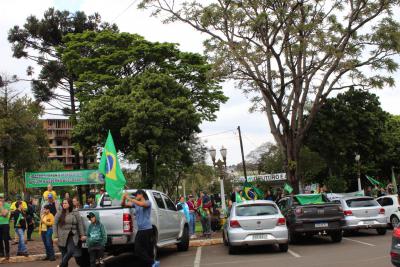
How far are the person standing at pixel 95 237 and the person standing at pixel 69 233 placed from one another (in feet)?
1.21

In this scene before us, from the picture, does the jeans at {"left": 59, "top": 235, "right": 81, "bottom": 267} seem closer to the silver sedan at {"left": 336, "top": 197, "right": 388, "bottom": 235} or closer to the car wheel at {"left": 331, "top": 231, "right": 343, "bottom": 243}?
the car wheel at {"left": 331, "top": 231, "right": 343, "bottom": 243}

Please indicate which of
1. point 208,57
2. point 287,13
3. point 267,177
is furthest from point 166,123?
point 267,177

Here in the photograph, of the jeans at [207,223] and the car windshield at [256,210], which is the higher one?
the car windshield at [256,210]

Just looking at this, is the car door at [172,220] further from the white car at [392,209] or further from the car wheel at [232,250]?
the white car at [392,209]

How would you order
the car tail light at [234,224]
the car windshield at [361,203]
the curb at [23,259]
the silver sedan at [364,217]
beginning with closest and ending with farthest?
the car tail light at [234,224] → the curb at [23,259] → the silver sedan at [364,217] → the car windshield at [361,203]

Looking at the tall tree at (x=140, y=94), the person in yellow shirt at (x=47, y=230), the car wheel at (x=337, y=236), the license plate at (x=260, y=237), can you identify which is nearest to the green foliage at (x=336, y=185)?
the tall tree at (x=140, y=94)

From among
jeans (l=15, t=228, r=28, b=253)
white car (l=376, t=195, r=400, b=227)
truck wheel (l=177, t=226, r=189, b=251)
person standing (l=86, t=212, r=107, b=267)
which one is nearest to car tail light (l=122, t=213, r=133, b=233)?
person standing (l=86, t=212, r=107, b=267)

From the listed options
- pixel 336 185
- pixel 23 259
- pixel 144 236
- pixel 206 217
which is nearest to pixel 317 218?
pixel 206 217

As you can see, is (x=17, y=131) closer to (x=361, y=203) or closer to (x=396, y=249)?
(x=361, y=203)

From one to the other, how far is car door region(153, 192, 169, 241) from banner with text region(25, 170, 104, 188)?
33.4 ft

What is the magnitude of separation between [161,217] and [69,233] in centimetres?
299

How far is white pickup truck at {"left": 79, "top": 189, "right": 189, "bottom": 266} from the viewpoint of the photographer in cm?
1183

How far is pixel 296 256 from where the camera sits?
12.9 m

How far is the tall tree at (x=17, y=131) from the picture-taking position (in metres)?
31.7
